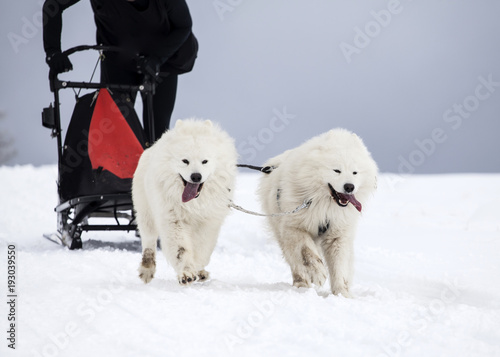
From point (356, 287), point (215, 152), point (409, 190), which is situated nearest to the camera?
point (215, 152)

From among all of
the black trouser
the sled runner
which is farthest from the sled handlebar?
the black trouser

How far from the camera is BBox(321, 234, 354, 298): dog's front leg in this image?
11.0 feet

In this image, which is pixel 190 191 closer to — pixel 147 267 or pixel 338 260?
A: pixel 147 267

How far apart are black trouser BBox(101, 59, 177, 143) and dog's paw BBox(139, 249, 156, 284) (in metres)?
1.69

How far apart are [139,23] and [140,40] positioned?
0.14m

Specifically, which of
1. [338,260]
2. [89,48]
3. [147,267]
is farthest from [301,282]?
[89,48]

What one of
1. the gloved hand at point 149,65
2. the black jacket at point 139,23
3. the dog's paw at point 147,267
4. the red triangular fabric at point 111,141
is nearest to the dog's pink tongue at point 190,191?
the dog's paw at point 147,267

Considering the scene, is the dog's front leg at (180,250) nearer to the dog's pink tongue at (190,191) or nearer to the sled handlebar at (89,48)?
the dog's pink tongue at (190,191)

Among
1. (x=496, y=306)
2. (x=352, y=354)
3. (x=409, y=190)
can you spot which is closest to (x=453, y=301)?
(x=496, y=306)

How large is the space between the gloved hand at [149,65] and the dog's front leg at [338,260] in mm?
2036

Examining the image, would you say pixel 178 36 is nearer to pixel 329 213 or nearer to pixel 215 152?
pixel 215 152

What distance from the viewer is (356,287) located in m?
3.83

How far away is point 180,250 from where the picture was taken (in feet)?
10.5

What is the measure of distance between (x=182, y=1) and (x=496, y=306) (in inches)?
135
